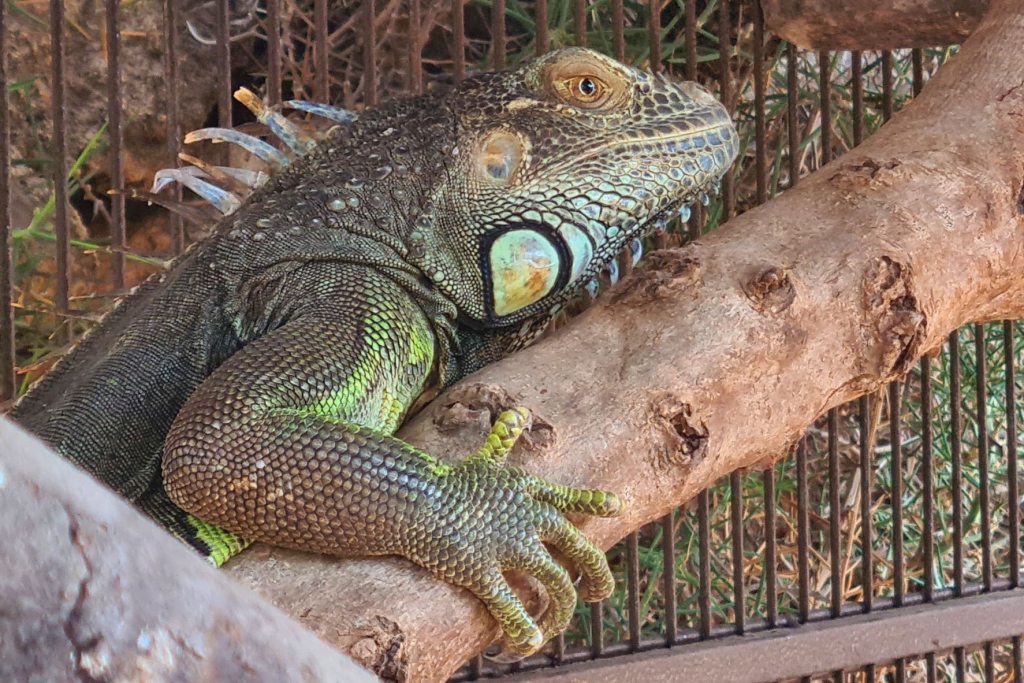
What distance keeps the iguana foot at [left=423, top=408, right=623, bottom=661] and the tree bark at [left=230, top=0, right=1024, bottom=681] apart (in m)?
0.04

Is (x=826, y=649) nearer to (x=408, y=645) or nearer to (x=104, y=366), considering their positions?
(x=408, y=645)

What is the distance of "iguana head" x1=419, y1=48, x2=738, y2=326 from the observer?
1537mm

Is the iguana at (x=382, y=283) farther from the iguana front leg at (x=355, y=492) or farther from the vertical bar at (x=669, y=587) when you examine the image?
the vertical bar at (x=669, y=587)

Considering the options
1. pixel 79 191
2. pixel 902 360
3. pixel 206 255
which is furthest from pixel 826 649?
pixel 79 191

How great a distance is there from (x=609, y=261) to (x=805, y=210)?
344 millimetres

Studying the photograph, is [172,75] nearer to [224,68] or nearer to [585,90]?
[224,68]

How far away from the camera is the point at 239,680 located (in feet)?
1.56

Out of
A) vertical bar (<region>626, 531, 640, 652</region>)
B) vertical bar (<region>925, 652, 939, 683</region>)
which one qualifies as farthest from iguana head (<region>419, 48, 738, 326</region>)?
vertical bar (<region>925, 652, 939, 683</region>)

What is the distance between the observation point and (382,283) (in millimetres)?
1480

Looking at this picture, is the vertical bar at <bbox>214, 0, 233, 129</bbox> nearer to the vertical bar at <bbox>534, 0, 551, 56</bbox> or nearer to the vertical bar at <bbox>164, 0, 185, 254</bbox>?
the vertical bar at <bbox>164, 0, 185, 254</bbox>

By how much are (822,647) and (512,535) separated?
1.50 meters

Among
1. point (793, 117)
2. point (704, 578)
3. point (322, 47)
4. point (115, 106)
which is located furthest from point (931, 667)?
point (115, 106)

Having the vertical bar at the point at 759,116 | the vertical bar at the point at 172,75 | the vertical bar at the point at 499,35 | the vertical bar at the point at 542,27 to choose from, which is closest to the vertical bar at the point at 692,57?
the vertical bar at the point at 759,116

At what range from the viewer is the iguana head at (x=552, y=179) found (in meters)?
1.54
